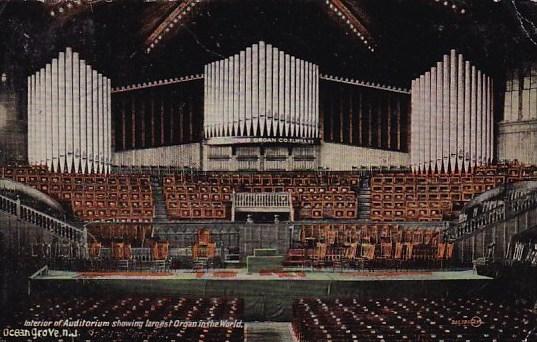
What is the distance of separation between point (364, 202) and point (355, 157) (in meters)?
0.51

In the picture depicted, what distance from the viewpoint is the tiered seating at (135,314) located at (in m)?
8.44

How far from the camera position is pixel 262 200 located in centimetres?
897

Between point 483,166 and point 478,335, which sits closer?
point 478,335

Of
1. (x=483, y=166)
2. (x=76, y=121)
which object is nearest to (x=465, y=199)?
(x=483, y=166)

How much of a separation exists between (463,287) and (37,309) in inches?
178

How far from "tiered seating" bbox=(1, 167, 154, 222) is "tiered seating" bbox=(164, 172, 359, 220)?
367 mm

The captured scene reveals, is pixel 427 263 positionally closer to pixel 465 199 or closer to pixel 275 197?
pixel 465 199

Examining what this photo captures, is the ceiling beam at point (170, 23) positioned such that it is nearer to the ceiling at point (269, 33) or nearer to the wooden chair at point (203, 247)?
the ceiling at point (269, 33)

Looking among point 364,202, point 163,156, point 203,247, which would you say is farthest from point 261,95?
point 203,247

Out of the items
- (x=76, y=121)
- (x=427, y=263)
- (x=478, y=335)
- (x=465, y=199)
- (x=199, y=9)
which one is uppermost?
(x=199, y=9)

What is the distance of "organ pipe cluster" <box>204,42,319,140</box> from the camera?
887 centimetres

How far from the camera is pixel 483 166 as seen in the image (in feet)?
29.1

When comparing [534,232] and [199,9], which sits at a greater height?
[199,9]

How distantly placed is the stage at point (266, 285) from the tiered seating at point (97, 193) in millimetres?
648
